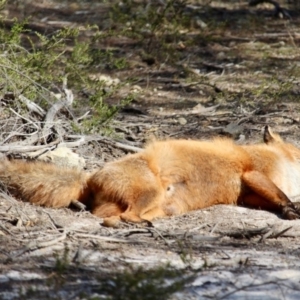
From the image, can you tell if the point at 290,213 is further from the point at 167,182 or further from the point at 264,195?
the point at 167,182

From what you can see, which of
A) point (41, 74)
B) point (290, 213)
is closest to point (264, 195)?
point (290, 213)

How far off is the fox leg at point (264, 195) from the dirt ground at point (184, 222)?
16cm

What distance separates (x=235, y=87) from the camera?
10867 mm

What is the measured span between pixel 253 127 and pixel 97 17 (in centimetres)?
519

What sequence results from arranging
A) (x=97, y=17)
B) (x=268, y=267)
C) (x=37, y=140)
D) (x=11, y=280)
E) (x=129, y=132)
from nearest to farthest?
(x=11, y=280) → (x=268, y=267) → (x=37, y=140) → (x=129, y=132) → (x=97, y=17)

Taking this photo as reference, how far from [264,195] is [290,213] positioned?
0.31 metres

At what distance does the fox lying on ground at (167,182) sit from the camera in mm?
6223

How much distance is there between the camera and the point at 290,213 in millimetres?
6527

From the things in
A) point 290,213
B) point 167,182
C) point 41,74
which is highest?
point 41,74

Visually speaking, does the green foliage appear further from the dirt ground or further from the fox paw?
the fox paw

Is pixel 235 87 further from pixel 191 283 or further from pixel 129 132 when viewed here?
pixel 191 283

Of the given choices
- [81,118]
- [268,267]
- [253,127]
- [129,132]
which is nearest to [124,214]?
[268,267]

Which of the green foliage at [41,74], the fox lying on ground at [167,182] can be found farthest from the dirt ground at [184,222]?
the green foliage at [41,74]

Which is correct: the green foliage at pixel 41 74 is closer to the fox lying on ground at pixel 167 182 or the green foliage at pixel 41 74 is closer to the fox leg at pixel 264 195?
the fox lying on ground at pixel 167 182
